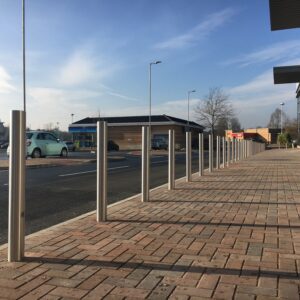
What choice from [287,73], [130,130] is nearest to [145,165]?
[287,73]

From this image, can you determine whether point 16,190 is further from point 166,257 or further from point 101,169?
point 101,169

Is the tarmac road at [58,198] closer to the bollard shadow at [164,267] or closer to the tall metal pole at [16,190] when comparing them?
the tall metal pole at [16,190]

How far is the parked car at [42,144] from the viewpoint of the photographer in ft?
87.4

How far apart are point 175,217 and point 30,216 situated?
2486 mm

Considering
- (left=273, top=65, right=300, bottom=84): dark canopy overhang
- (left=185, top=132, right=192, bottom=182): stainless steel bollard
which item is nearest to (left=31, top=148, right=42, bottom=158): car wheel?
(left=273, top=65, right=300, bottom=84): dark canopy overhang

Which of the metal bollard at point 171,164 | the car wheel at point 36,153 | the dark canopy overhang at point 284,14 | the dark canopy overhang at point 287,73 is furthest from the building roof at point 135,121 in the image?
the metal bollard at point 171,164

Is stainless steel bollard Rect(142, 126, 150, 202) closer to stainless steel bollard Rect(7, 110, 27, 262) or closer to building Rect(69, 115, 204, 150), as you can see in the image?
stainless steel bollard Rect(7, 110, 27, 262)

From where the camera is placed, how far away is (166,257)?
4801 millimetres

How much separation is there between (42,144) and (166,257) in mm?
23333

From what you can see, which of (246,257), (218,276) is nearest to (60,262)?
(218,276)

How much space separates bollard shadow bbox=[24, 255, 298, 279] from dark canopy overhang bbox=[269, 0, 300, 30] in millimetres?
8245

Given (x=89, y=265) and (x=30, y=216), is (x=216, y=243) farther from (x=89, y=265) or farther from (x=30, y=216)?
(x=30, y=216)

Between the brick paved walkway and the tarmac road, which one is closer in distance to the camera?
the brick paved walkway

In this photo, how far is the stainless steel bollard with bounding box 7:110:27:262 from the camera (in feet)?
15.3
